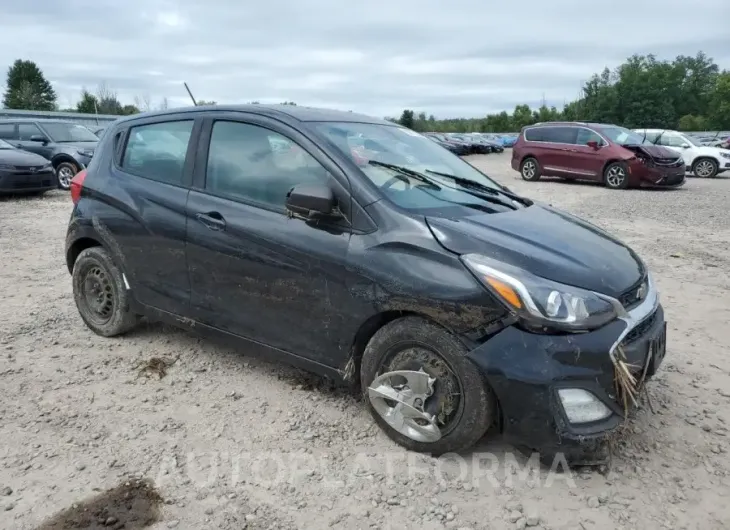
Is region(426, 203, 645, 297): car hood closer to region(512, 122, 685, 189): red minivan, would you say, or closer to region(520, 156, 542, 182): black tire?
region(512, 122, 685, 189): red minivan

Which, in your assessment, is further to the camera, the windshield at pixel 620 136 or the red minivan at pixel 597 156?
the windshield at pixel 620 136

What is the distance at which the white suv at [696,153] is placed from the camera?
19.5m

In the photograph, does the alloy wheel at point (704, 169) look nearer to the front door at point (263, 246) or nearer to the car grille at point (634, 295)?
the car grille at point (634, 295)

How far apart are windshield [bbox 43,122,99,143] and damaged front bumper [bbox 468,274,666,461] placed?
14.5m

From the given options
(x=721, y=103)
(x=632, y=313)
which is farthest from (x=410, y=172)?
(x=721, y=103)

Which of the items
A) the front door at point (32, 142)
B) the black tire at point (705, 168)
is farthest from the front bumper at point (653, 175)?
the front door at point (32, 142)

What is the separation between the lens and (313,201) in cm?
304

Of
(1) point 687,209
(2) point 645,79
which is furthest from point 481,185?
(2) point 645,79

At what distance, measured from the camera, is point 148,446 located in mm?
3092

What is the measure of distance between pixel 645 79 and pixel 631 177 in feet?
229

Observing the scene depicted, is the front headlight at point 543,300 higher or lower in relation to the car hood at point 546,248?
lower

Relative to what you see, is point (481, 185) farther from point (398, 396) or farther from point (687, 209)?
point (687, 209)

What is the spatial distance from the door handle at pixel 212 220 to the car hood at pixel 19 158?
10321 mm

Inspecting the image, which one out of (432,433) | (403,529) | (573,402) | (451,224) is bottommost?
(403,529)
